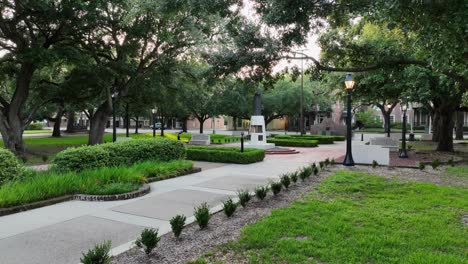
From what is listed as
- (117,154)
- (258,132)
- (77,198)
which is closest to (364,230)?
(77,198)

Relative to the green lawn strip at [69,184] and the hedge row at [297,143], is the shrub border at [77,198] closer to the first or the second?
the green lawn strip at [69,184]

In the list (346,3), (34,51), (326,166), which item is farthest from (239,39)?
(34,51)

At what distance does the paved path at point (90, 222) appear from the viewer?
4.98 metres

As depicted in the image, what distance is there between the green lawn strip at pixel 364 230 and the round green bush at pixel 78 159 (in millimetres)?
5925

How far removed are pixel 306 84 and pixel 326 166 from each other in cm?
3574

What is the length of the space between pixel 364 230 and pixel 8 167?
7.93 meters

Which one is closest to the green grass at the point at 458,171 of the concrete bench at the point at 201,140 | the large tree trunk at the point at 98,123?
the concrete bench at the point at 201,140

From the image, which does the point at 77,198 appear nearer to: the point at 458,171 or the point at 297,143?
the point at 458,171

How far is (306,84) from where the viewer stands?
48688 mm

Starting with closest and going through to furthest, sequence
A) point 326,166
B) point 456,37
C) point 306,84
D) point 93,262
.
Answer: point 93,262 < point 456,37 < point 326,166 < point 306,84

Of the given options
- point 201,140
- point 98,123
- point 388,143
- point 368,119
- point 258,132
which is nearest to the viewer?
point 388,143

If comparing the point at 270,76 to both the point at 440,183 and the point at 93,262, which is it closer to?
the point at 440,183

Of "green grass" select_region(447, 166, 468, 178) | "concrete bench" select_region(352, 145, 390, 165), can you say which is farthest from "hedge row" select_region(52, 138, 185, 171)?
"green grass" select_region(447, 166, 468, 178)

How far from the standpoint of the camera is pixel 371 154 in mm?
15328
